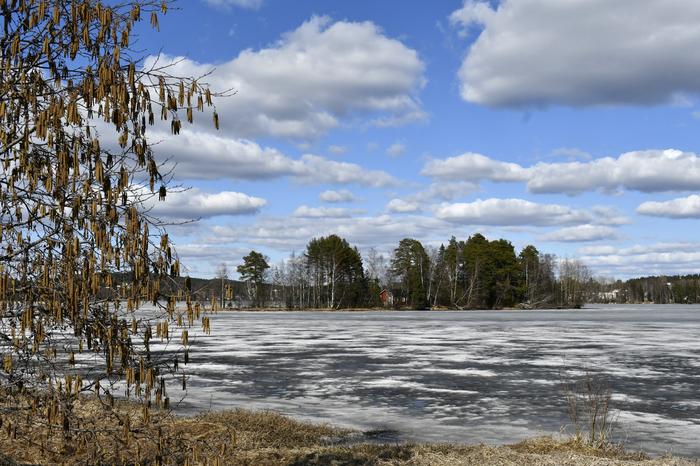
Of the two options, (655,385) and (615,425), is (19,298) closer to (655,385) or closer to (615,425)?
(615,425)

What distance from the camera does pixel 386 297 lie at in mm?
108625

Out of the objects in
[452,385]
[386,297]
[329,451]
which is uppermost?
[386,297]

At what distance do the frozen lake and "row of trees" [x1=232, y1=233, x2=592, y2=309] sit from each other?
76727mm

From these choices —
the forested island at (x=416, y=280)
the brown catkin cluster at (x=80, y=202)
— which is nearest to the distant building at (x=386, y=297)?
the forested island at (x=416, y=280)

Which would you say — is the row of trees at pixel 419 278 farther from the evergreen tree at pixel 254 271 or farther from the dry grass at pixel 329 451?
the dry grass at pixel 329 451

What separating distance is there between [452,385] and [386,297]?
93.2m

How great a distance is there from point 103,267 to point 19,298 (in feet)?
2.63

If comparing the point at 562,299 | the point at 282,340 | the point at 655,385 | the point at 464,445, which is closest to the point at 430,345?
the point at 282,340

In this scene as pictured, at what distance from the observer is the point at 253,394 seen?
14156 mm

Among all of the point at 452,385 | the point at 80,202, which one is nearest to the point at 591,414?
the point at 452,385

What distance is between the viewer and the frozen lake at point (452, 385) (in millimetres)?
11008

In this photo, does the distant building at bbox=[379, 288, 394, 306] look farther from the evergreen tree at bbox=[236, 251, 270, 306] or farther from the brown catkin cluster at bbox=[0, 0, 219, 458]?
the brown catkin cluster at bbox=[0, 0, 219, 458]

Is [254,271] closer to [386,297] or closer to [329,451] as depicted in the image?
[386,297]

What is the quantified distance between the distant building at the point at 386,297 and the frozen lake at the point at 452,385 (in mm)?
78963
